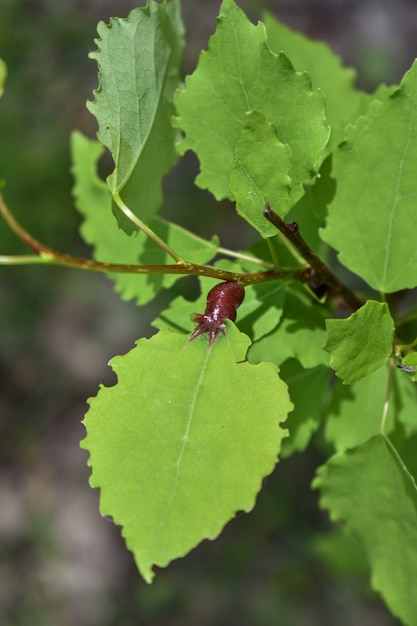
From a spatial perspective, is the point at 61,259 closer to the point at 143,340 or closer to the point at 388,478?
the point at 143,340

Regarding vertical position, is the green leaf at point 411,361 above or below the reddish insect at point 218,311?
above

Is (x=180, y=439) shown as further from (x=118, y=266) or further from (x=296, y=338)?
(x=296, y=338)

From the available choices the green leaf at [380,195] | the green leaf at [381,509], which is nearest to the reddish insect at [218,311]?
the green leaf at [380,195]

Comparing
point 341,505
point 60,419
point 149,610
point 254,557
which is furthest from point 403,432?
point 60,419

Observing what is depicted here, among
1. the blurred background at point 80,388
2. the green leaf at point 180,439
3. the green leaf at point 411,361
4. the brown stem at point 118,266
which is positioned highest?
the green leaf at point 411,361

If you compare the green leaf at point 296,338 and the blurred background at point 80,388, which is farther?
the blurred background at point 80,388

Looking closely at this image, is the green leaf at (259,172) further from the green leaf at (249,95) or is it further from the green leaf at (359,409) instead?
the green leaf at (359,409)

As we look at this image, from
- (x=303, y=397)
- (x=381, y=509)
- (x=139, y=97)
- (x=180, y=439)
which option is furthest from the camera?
(x=303, y=397)

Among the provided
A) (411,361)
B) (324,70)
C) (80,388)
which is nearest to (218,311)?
(411,361)
